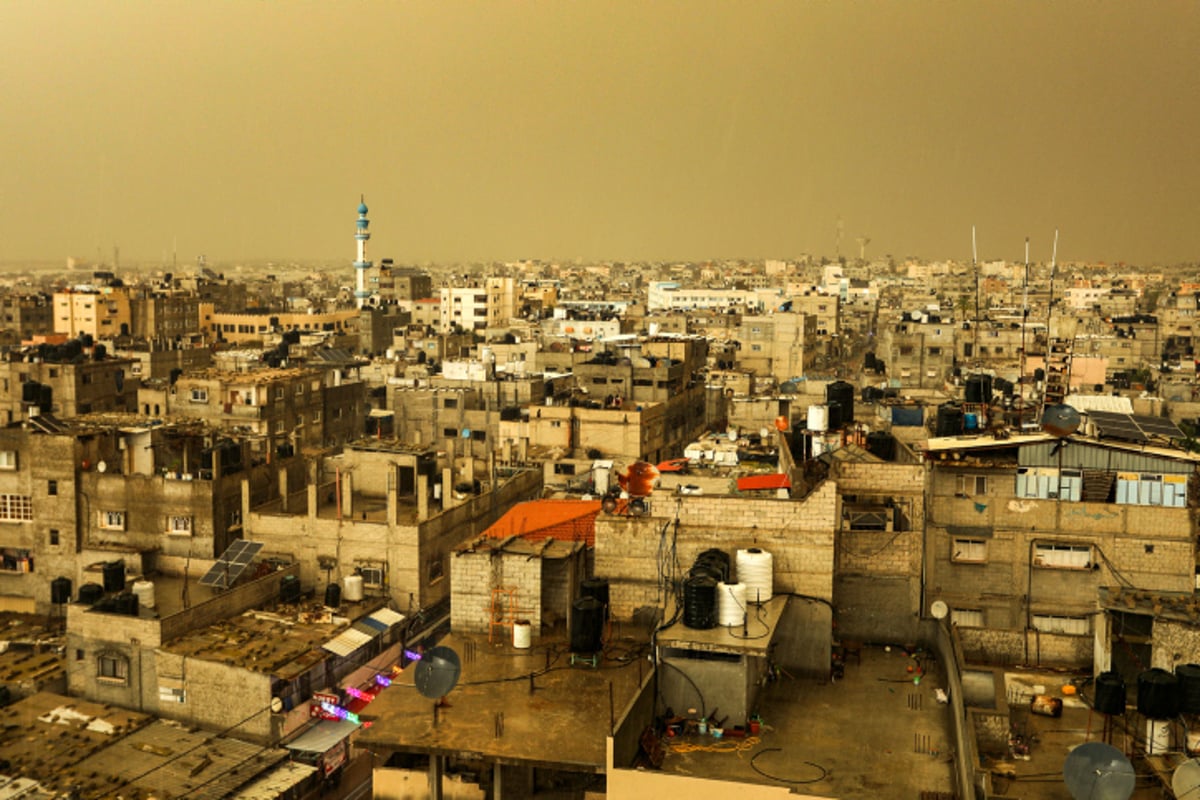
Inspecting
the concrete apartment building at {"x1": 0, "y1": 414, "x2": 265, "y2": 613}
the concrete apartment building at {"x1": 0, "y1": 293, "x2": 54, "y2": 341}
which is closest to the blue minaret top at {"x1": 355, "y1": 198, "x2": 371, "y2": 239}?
the concrete apartment building at {"x1": 0, "y1": 293, "x2": 54, "y2": 341}

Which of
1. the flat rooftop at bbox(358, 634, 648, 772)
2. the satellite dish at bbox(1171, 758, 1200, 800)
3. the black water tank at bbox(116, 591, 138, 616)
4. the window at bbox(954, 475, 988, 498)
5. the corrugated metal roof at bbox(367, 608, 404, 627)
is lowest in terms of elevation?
the corrugated metal roof at bbox(367, 608, 404, 627)

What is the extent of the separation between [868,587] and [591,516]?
450 centimetres

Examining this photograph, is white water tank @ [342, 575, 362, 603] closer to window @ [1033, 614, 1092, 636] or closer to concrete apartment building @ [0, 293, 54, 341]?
window @ [1033, 614, 1092, 636]

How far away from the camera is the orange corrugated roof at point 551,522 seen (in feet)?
51.8

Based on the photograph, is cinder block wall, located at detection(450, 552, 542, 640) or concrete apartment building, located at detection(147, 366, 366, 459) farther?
concrete apartment building, located at detection(147, 366, 366, 459)

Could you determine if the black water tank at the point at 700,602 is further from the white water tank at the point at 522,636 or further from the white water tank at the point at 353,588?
the white water tank at the point at 353,588

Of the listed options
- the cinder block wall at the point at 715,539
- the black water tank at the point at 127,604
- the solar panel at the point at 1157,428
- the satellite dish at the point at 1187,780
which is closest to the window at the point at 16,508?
the black water tank at the point at 127,604

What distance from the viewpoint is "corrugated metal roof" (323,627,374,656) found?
56.1 feet

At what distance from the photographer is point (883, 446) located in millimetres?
18516

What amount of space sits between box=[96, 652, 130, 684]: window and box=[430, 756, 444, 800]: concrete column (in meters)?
8.01

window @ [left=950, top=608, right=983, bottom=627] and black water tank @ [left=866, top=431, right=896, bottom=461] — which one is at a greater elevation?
black water tank @ [left=866, top=431, right=896, bottom=461]

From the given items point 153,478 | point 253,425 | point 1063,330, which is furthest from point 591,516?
point 1063,330

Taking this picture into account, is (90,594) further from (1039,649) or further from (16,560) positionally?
(1039,649)

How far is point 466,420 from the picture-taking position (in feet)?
114
